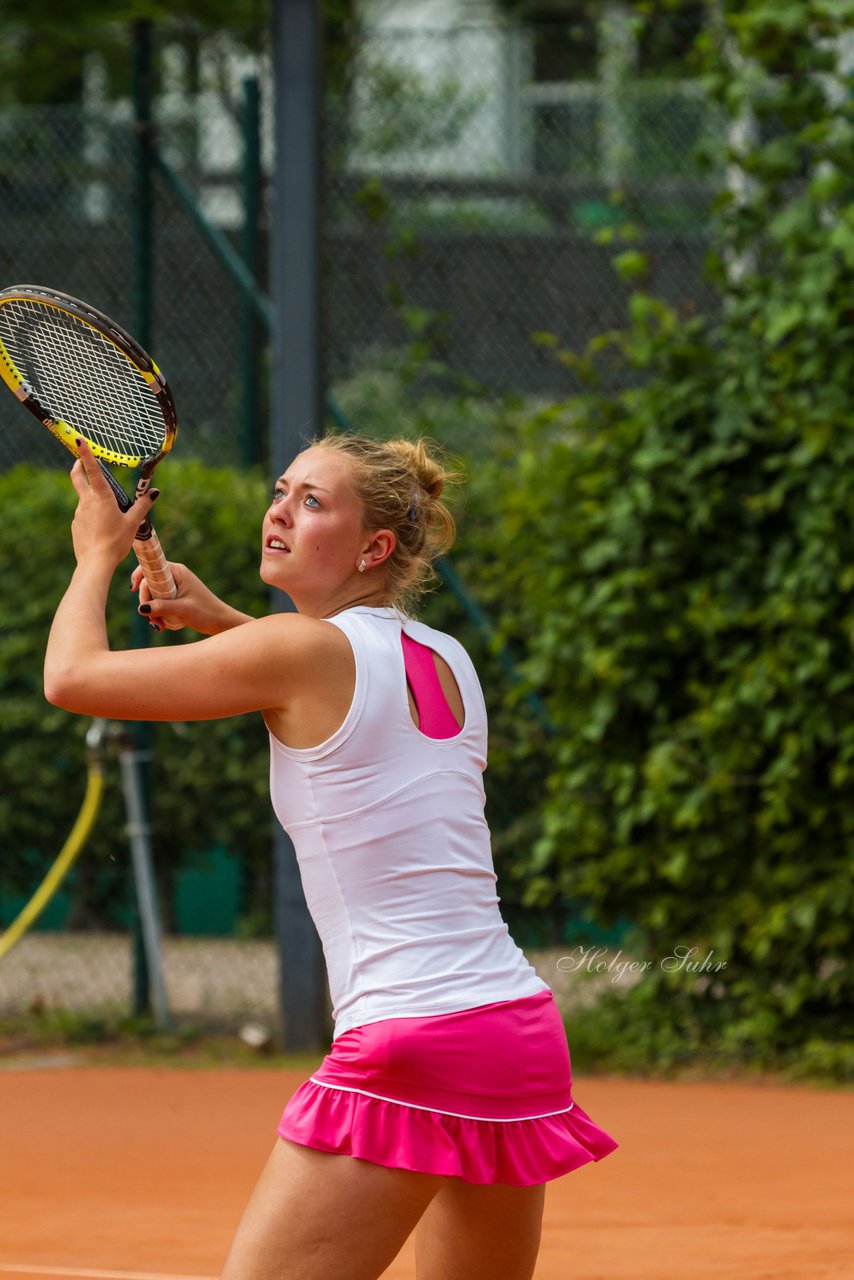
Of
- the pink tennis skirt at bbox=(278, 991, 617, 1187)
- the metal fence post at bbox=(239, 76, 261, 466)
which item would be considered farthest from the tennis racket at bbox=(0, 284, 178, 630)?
the metal fence post at bbox=(239, 76, 261, 466)

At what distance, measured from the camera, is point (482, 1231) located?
7.75ft

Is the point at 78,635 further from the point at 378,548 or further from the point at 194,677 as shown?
the point at 378,548

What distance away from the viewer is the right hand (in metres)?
2.71

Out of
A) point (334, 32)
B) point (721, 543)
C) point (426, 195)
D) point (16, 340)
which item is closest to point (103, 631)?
point (16, 340)

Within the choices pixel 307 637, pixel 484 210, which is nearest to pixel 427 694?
pixel 307 637

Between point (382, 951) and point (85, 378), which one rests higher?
point (85, 378)

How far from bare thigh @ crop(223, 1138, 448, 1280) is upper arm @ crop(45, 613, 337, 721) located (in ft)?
1.85

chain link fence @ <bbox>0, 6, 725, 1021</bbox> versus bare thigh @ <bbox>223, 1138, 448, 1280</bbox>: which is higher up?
chain link fence @ <bbox>0, 6, 725, 1021</bbox>

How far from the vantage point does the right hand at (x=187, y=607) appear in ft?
8.90

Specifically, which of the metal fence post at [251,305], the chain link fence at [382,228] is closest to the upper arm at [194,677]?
the chain link fence at [382,228]

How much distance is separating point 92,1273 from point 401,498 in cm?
213

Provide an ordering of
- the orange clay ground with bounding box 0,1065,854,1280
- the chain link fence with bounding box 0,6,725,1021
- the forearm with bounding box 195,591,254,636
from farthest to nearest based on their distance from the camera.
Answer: the chain link fence with bounding box 0,6,725,1021 < the orange clay ground with bounding box 0,1065,854,1280 < the forearm with bounding box 195,591,254,636

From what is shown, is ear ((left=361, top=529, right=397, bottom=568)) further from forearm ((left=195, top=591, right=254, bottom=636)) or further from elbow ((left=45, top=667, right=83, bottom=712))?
elbow ((left=45, top=667, right=83, bottom=712))

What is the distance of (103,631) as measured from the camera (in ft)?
7.67
